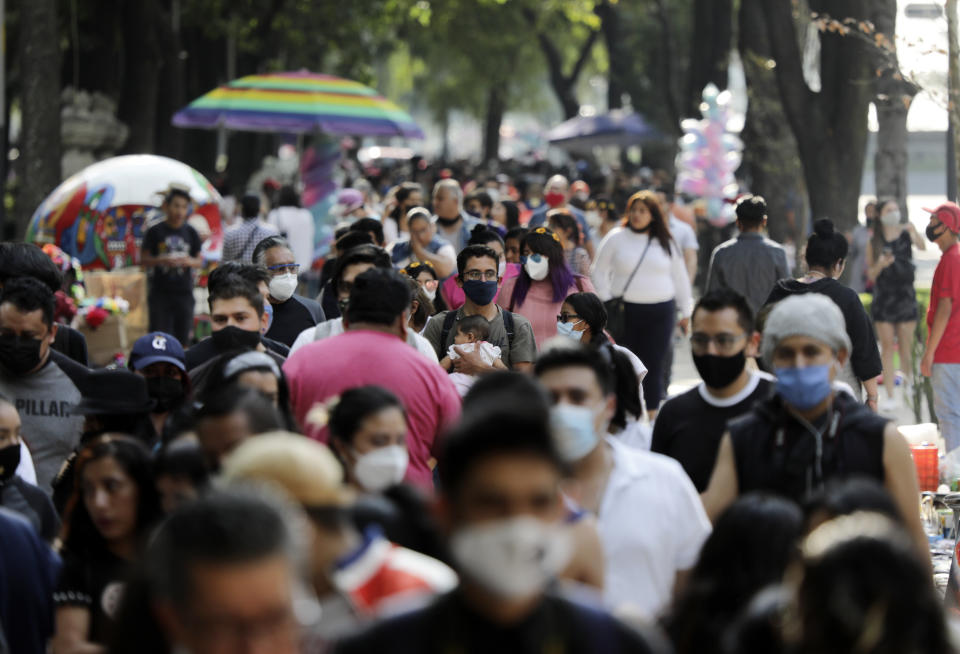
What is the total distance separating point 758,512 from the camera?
412 cm

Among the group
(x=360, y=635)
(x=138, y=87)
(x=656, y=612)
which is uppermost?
(x=138, y=87)

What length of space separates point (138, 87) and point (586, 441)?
→ 21675 mm

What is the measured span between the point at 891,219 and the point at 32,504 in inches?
444

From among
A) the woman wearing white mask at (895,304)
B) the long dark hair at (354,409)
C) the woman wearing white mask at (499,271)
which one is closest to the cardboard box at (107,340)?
the woman wearing white mask at (499,271)

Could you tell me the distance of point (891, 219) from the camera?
15445 millimetres

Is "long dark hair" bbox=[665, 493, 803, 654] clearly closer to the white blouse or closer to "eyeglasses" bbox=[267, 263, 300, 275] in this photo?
"eyeglasses" bbox=[267, 263, 300, 275]

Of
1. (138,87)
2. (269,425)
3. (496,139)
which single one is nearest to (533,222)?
(269,425)

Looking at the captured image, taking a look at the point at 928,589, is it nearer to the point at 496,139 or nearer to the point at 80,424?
the point at 80,424

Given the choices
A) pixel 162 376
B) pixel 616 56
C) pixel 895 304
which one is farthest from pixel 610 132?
pixel 162 376

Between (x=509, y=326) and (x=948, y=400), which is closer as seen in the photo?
(x=509, y=326)

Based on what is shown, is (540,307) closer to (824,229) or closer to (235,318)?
(824,229)

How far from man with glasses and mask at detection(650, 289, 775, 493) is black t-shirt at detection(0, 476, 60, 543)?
2.09 meters

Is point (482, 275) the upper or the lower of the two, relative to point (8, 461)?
upper

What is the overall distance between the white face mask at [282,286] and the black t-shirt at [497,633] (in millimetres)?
6387
